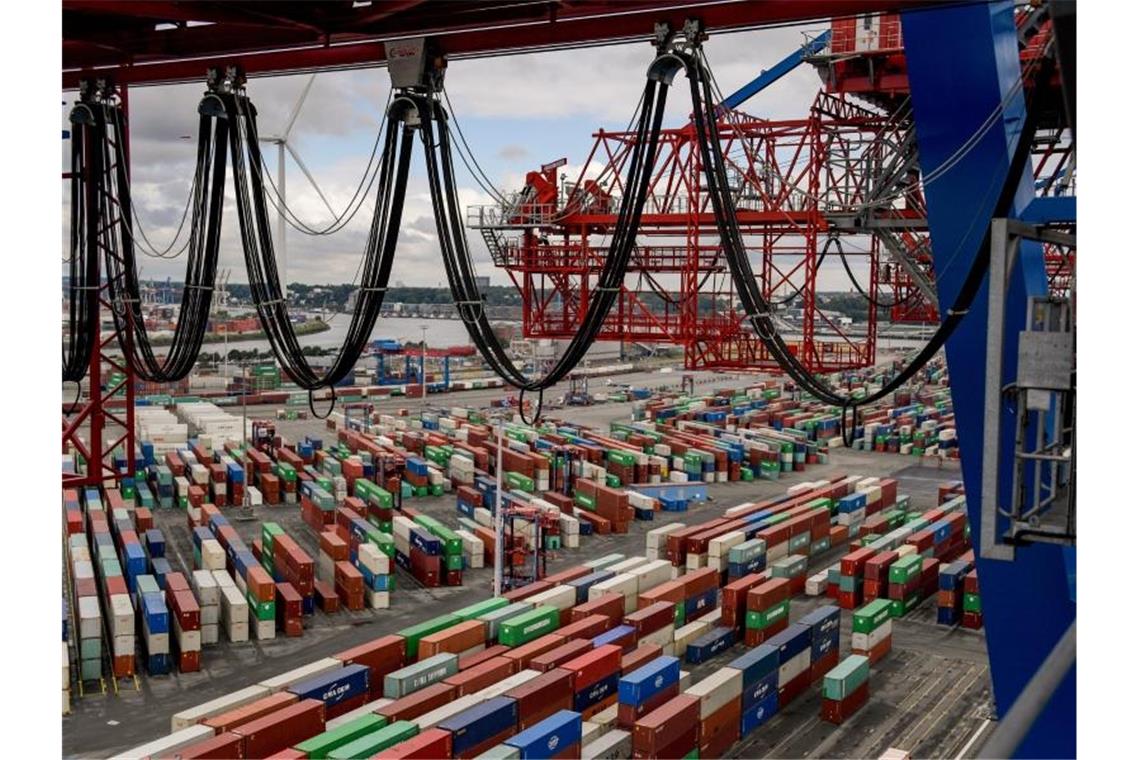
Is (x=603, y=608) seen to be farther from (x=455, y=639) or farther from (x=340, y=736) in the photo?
(x=340, y=736)

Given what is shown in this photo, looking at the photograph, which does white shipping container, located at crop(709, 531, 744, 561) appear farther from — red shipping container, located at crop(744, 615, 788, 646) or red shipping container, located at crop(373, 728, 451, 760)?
red shipping container, located at crop(373, 728, 451, 760)

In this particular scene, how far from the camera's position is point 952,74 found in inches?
Result: 260

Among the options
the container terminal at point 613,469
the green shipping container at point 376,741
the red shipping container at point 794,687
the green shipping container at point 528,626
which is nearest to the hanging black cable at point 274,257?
the container terminal at point 613,469

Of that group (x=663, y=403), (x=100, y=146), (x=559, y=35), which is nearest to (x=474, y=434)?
(x=663, y=403)

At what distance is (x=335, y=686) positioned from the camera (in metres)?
17.5

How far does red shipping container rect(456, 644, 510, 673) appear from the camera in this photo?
18841mm

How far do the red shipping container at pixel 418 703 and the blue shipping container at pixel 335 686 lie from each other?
923 millimetres

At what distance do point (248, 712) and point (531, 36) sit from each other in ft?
39.9

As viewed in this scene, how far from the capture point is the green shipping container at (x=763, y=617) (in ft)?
76.1

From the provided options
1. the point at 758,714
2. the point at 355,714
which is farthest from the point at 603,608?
the point at 355,714

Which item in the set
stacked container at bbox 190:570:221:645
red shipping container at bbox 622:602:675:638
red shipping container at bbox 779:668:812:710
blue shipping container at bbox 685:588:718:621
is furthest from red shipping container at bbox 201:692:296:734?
blue shipping container at bbox 685:588:718:621

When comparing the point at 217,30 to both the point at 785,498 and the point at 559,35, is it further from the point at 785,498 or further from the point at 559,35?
the point at 785,498

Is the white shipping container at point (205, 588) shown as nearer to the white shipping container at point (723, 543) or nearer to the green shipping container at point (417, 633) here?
the green shipping container at point (417, 633)

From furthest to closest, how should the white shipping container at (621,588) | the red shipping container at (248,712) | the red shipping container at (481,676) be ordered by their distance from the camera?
the white shipping container at (621,588)
the red shipping container at (481,676)
the red shipping container at (248,712)
